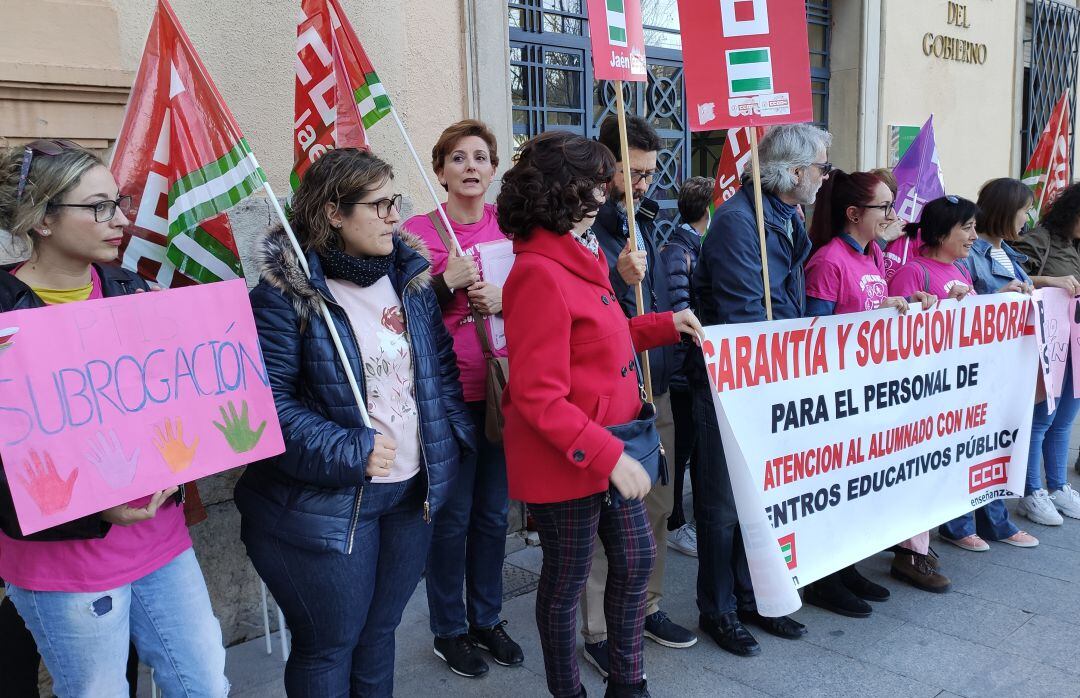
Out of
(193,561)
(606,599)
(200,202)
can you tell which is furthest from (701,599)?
(200,202)

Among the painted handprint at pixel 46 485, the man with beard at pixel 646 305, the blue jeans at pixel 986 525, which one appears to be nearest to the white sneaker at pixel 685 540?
the man with beard at pixel 646 305

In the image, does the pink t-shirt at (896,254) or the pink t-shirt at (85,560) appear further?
the pink t-shirt at (896,254)

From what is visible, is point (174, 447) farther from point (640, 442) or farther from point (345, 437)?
point (640, 442)

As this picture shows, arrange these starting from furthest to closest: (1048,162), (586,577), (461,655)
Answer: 1. (1048,162)
2. (461,655)
3. (586,577)

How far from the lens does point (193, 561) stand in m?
2.27

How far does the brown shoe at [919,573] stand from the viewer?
12.7 feet

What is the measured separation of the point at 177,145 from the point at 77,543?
116cm

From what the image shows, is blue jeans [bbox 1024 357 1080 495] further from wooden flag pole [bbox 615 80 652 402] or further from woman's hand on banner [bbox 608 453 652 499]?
woman's hand on banner [bbox 608 453 652 499]

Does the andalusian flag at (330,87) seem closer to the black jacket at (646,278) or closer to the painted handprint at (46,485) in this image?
the black jacket at (646,278)

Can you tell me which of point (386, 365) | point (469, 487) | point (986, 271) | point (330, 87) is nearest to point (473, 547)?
point (469, 487)

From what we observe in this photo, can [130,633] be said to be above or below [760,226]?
below

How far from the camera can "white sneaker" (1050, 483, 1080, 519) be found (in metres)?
4.79

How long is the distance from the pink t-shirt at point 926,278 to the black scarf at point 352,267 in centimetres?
265

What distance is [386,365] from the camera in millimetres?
2381
